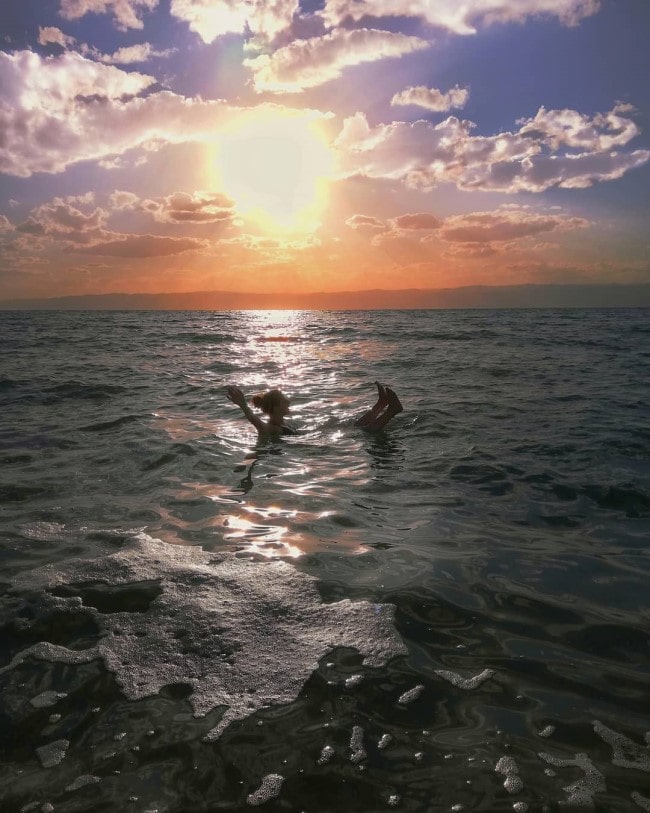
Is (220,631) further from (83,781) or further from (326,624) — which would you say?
(83,781)

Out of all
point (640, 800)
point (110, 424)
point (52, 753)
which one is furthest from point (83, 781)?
point (110, 424)

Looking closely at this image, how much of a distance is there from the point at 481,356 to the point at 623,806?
2255 cm

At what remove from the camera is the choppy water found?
250 cm

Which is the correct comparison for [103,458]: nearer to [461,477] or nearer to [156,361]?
[461,477]

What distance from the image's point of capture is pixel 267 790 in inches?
95.3

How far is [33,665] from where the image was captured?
331cm

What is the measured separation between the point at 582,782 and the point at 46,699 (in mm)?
3060

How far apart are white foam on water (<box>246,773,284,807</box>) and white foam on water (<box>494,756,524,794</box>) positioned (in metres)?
1.12

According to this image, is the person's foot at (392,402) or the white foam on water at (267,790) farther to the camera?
the person's foot at (392,402)

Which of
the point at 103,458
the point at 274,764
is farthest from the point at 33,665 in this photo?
the point at 103,458

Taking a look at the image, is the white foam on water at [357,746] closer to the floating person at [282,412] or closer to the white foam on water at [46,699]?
the white foam on water at [46,699]

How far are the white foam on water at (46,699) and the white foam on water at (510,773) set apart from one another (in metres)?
2.58

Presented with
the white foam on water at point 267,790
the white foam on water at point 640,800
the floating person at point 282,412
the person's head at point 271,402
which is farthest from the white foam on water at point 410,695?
the person's head at point 271,402

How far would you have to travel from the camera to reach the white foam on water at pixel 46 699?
297 centimetres
